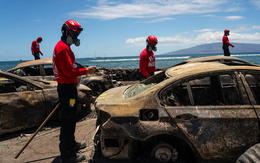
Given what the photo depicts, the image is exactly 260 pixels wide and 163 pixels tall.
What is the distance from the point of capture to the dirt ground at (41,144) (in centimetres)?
358

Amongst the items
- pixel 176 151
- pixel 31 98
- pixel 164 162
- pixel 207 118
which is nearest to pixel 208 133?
pixel 207 118

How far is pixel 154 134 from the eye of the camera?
275cm

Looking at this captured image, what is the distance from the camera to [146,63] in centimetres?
546

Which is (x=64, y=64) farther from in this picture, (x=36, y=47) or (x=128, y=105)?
(x=36, y=47)

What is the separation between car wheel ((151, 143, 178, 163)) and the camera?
9.37 ft

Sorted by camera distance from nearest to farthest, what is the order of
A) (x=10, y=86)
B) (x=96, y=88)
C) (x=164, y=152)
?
(x=164, y=152) → (x=10, y=86) → (x=96, y=88)

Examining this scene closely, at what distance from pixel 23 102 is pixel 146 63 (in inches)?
120

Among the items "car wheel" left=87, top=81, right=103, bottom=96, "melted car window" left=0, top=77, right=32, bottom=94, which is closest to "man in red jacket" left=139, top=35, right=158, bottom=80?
"melted car window" left=0, top=77, right=32, bottom=94

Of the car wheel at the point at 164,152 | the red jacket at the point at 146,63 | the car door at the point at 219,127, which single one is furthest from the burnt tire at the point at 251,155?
the red jacket at the point at 146,63

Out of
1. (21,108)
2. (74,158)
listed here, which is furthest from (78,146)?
(21,108)

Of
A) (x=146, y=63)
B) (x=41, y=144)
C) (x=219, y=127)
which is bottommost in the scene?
(x=41, y=144)

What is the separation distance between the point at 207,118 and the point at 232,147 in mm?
480

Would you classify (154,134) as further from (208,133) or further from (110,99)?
(110,99)

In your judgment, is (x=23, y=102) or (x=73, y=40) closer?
(x=73, y=40)
